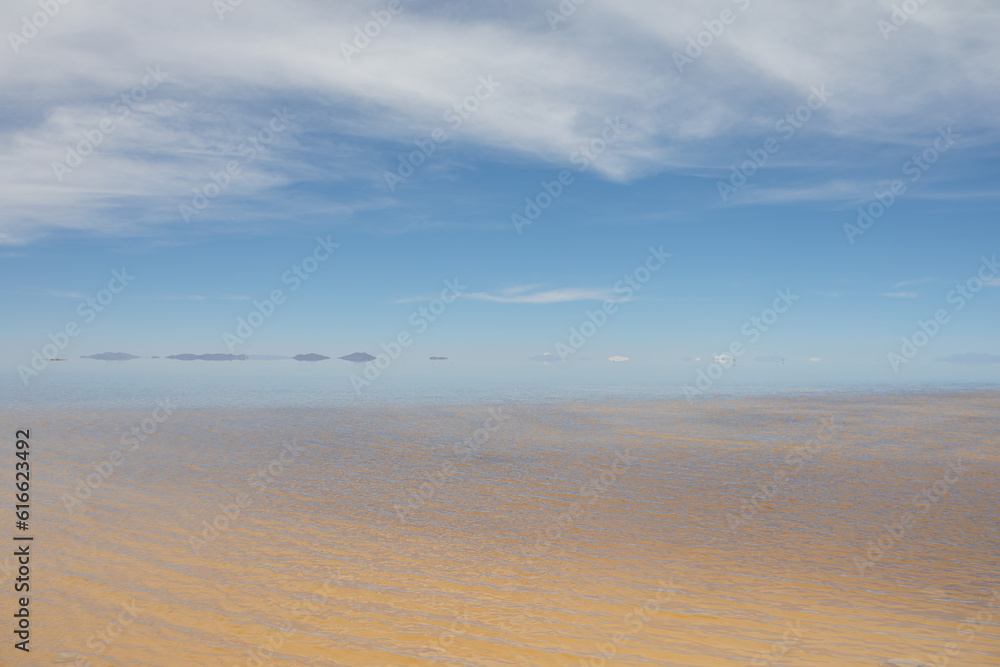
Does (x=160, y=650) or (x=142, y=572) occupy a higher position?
(x=160, y=650)

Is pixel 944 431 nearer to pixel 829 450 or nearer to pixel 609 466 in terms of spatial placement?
pixel 829 450

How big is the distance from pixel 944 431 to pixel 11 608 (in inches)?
1520

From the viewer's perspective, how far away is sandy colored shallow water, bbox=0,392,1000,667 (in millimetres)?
8039

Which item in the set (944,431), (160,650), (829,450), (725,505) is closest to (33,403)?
(160,650)

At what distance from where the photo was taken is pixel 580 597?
31.7ft
